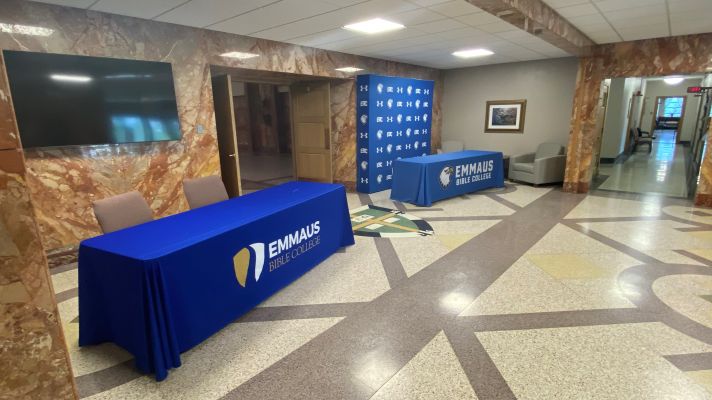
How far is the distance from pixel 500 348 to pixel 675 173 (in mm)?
9234

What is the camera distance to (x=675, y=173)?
8.52 m

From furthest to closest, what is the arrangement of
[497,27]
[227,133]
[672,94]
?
[672,94]
[227,133]
[497,27]

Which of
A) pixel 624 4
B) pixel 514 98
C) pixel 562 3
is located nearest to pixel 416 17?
pixel 562 3

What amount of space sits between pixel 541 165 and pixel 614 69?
2.02m

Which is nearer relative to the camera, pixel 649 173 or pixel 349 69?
pixel 349 69

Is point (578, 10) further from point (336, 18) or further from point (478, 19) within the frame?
point (336, 18)

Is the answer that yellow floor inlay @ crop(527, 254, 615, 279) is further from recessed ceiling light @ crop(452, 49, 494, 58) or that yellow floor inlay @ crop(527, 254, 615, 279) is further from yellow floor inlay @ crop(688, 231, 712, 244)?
recessed ceiling light @ crop(452, 49, 494, 58)

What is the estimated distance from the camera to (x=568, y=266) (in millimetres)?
3602

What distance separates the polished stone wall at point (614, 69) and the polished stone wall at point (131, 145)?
5.23m

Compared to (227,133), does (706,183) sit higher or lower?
lower

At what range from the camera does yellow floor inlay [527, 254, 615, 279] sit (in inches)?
134

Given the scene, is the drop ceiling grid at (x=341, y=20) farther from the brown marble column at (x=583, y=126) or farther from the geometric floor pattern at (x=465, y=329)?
the geometric floor pattern at (x=465, y=329)

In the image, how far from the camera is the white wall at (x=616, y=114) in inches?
378

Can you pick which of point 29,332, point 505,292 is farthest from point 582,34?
point 29,332
